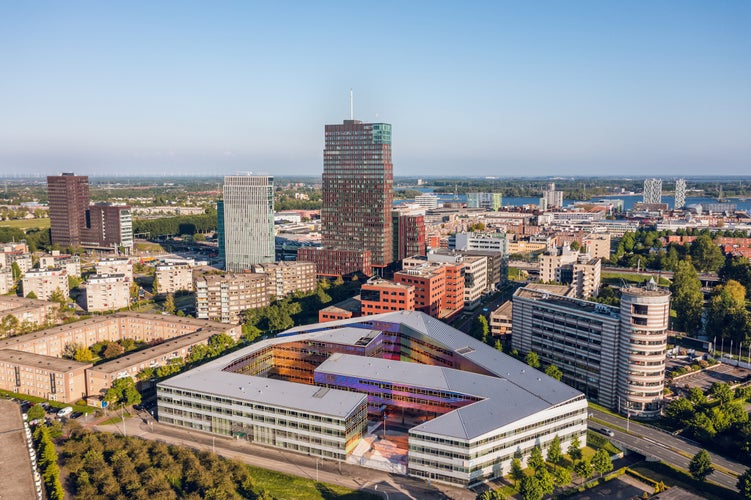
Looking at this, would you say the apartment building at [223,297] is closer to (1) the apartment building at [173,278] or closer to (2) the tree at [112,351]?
(2) the tree at [112,351]

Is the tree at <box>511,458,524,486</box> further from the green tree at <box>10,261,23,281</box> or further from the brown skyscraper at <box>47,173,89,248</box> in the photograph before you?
the brown skyscraper at <box>47,173,89,248</box>

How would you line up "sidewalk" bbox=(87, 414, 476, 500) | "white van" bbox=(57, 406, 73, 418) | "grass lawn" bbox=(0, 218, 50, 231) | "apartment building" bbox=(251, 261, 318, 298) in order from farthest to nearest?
1. "grass lawn" bbox=(0, 218, 50, 231)
2. "apartment building" bbox=(251, 261, 318, 298)
3. "white van" bbox=(57, 406, 73, 418)
4. "sidewalk" bbox=(87, 414, 476, 500)

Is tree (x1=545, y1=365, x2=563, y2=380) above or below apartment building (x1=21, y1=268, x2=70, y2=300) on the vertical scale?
below

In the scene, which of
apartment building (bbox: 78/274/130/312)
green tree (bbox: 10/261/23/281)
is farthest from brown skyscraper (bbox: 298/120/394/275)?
green tree (bbox: 10/261/23/281)

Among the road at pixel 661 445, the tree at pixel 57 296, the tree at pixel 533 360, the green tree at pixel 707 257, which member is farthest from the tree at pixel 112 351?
the green tree at pixel 707 257

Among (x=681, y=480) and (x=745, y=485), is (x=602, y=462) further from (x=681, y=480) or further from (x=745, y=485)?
(x=745, y=485)

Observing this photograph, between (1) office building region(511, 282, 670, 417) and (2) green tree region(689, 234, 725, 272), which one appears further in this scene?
(2) green tree region(689, 234, 725, 272)
